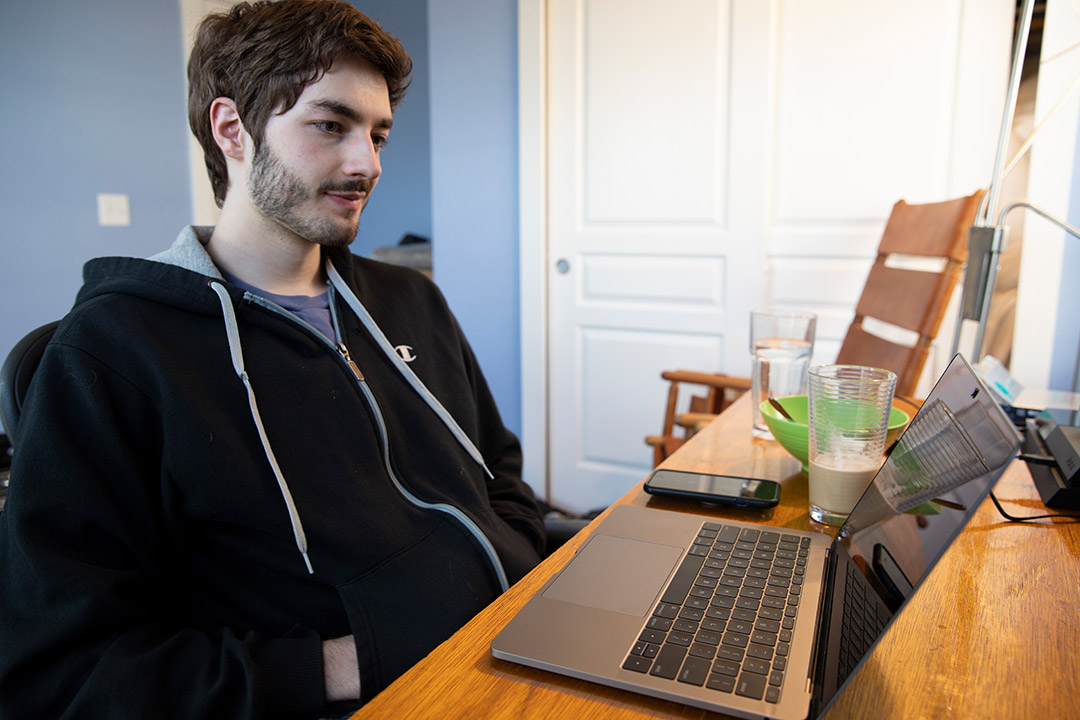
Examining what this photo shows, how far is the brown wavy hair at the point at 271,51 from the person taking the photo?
0.97 meters

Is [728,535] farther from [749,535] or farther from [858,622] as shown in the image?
[858,622]

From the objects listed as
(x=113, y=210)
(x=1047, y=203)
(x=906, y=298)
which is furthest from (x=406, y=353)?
(x=113, y=210)

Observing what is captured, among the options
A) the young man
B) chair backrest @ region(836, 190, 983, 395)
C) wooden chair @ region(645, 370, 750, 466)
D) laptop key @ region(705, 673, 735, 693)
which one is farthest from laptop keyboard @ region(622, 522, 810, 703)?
wooden chair @ region(645, 370, 750, 466)

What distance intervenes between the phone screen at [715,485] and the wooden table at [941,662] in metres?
0.16

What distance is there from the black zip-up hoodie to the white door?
1496mm

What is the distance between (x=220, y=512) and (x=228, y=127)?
0.55 meters

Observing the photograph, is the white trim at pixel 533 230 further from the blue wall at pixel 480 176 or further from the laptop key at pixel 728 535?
the laptop key at pixel 728 535

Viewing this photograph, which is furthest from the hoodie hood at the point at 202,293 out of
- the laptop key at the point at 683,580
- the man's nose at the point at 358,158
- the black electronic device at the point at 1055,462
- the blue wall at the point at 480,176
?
the blue wall at the point at 480,176

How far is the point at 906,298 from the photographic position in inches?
61.7

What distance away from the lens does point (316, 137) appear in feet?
3.26

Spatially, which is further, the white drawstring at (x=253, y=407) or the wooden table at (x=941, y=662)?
the white drawstring at (x=253, y=407)

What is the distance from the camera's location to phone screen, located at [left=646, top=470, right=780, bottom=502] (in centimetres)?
82

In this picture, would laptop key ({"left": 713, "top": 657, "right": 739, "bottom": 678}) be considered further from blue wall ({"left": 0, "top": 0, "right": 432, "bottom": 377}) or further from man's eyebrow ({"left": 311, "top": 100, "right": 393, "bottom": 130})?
blue wall ({"left": 0, "top": 0, "right": 432, "bottom": 377})

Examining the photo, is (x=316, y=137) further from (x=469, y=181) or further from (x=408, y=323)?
(x=469, y=181)
